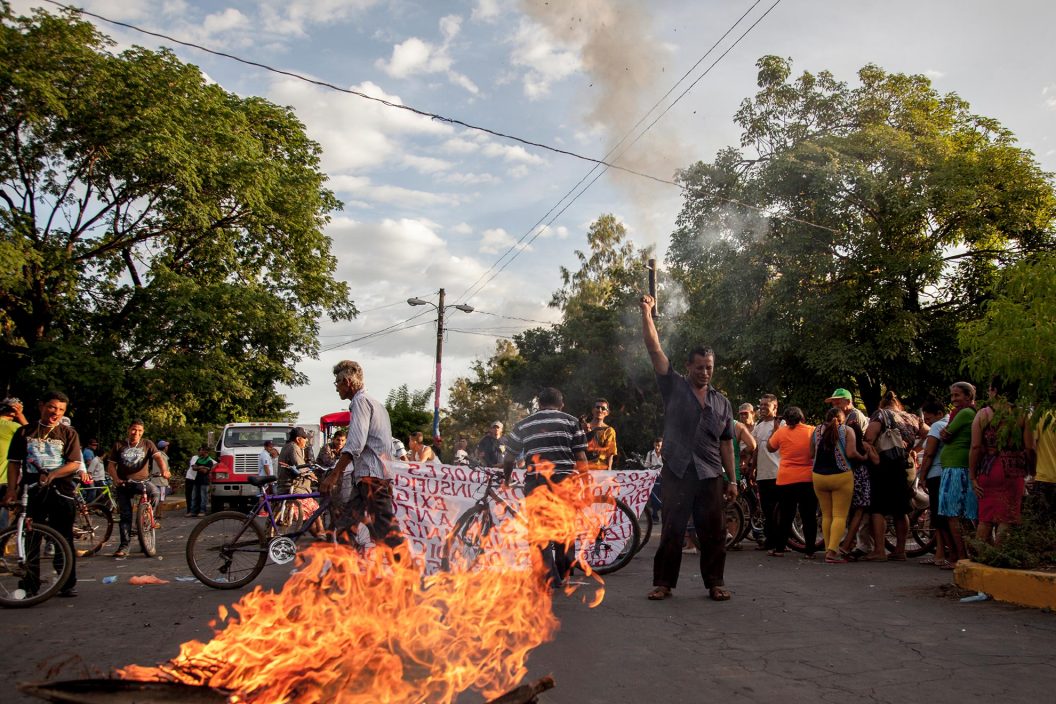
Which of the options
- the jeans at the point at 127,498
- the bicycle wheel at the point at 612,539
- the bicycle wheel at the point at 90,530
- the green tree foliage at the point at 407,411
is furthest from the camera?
the green tree foliage at the point at 407,411

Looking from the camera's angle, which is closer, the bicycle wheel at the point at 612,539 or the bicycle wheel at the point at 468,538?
the bicycle wheel at the point at 468,538

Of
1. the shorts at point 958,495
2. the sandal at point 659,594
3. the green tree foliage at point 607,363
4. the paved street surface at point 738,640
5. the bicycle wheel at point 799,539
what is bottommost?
the paved street surface at point 738,640

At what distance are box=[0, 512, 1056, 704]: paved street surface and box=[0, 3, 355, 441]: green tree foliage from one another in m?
18.3

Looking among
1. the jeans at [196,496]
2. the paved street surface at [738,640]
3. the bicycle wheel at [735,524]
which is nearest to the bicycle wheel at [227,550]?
the paved street surface at [738,640]

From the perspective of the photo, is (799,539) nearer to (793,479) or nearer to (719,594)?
(793,479)

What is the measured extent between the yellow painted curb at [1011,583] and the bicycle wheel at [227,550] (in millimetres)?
6230

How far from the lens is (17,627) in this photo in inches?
237

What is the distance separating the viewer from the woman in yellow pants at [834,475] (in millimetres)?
9188

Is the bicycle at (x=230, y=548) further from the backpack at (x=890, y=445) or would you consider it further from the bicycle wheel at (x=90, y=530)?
the backpack at (x=890, y=445)

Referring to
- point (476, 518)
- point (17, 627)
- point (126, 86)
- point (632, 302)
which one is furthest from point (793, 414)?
point (632, 302)

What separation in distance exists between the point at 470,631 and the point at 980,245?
2607 centimetres

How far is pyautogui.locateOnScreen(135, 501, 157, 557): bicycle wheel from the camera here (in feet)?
36.1

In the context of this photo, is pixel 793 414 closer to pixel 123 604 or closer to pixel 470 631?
pixel 470 631

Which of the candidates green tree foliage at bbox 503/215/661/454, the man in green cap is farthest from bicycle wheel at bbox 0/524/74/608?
green tree foliage at bbox 503/215/661/454
